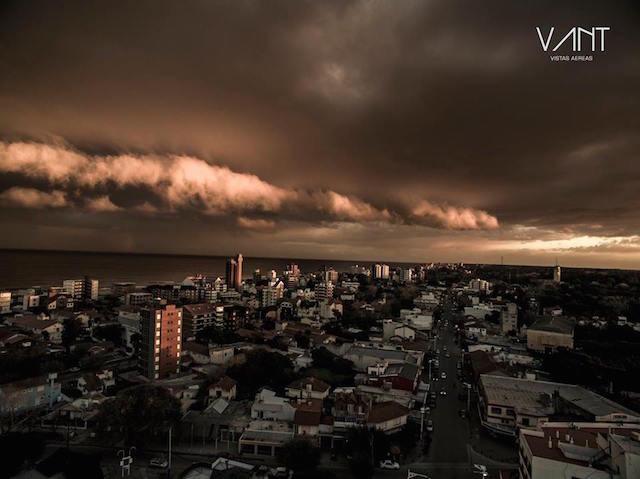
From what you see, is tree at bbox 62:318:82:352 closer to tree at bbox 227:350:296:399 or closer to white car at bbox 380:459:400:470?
tree at bbox 227:350:296:399

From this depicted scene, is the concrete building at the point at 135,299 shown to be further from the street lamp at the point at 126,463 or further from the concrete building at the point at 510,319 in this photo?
the concrete building at the point at 510,319

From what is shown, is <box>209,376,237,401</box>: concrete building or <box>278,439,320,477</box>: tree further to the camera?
<box>209,376,237,401</box>: concrete building

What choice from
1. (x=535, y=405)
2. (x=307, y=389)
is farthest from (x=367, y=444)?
(x=535, y=405)

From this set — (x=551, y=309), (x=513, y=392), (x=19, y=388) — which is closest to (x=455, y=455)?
(x=513, y=392)

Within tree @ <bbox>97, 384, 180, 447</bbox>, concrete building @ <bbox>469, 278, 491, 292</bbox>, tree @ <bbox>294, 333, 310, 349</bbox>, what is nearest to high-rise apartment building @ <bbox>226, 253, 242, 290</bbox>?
tree @ <bbox>294, 333, 310, 349</bbox>

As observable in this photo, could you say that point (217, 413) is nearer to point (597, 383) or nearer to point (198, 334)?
point (198, 334)

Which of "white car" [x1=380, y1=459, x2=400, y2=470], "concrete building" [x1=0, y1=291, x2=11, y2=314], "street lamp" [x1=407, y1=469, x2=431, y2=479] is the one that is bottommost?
"white car" [x1=380, y1=459, x2=400, y2=470]
